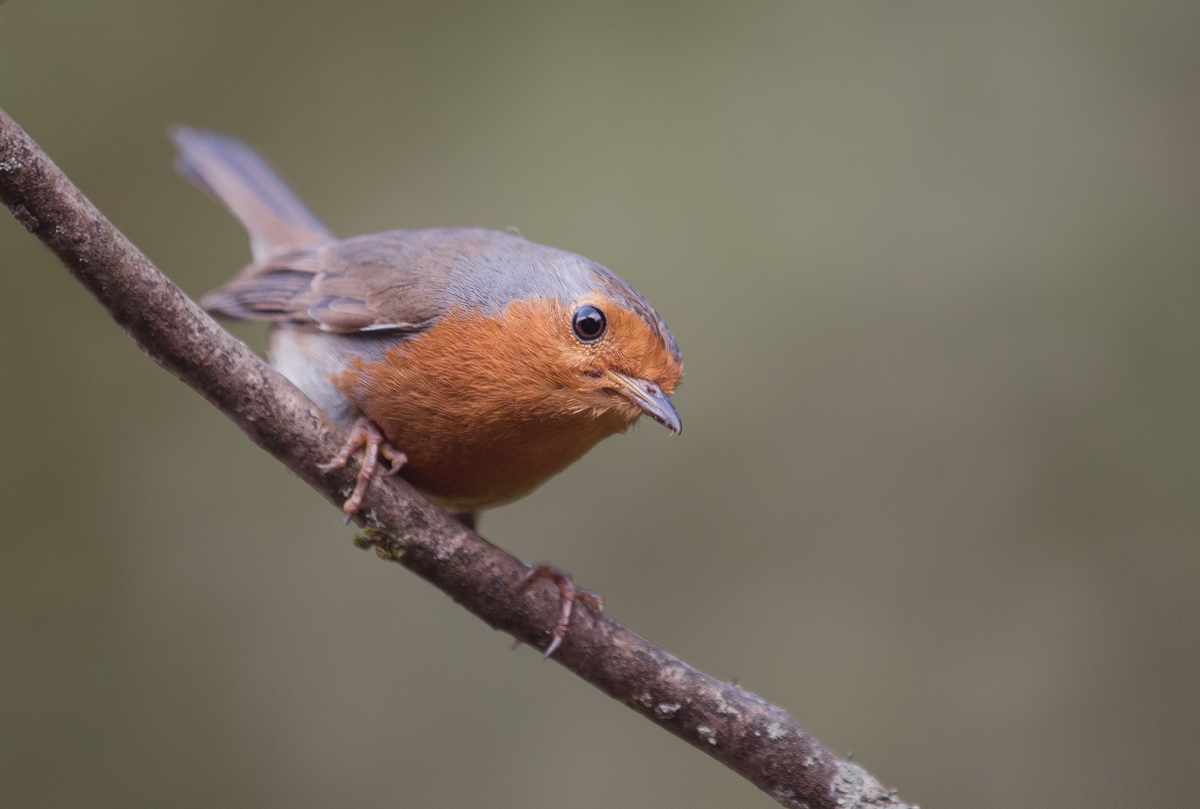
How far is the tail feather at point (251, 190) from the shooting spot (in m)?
4.14

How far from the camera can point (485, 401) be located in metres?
2.76

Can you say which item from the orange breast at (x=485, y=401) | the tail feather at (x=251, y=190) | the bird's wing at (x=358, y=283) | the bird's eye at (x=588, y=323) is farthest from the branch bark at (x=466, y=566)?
the tail feather at (x=251, y=190)

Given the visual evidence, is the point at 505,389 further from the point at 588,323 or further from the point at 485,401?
the point at 588,323

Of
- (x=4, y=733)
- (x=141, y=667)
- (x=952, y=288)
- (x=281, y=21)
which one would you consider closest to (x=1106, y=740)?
(x=952, y=288)

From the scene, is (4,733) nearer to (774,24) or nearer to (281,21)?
(281,21)

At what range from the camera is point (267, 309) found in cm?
338

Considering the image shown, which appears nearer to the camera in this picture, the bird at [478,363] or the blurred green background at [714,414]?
the bird at [478,363]

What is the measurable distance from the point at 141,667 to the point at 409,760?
140 centimetres

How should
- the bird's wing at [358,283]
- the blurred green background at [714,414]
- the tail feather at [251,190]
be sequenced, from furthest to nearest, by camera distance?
1. the blurred green background at [714,414]
2. the tail feather at [251,190]
3. the bird's wing at [358,283]

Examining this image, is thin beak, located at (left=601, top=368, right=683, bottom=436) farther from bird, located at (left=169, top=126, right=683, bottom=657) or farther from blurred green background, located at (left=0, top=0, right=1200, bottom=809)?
blurred green background, located at (left=0, top=0, right=1200, bottom=809)

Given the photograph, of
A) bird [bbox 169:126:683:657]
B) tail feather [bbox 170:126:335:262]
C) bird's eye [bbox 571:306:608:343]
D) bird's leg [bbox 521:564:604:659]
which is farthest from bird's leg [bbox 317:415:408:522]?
tail feather [bbox 170:126:335:262]

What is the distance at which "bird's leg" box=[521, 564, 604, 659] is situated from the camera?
9.14ft

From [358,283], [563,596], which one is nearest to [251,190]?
[358,283]

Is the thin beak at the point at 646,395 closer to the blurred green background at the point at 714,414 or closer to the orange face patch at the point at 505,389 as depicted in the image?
the orange face patch at the point at 505,389
